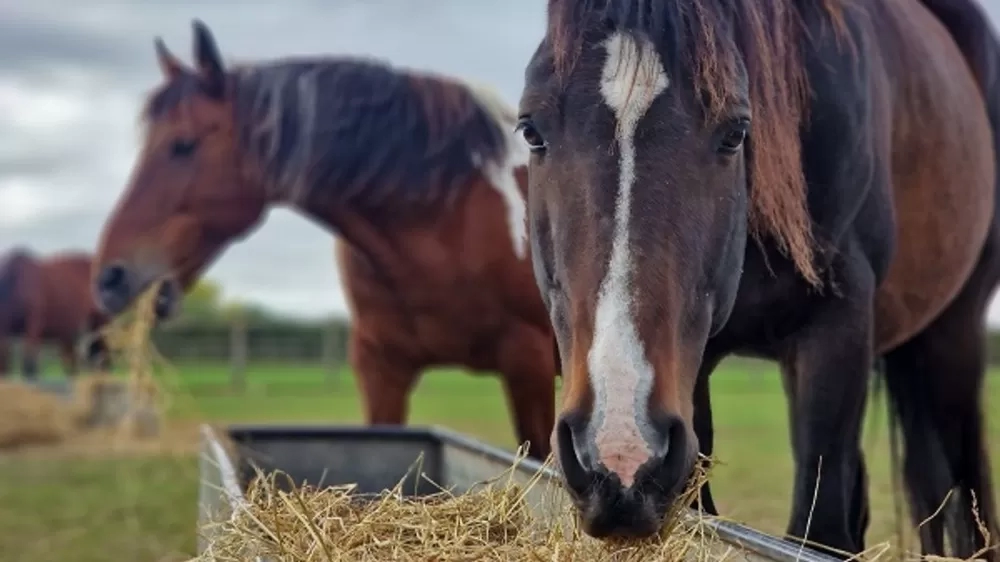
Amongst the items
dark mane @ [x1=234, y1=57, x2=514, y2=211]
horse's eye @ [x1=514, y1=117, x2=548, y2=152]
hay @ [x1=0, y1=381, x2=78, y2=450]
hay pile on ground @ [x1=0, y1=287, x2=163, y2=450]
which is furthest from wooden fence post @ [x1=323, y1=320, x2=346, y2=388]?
horse's eye @ [x1=514, y1=117, x2=548, y2=152]

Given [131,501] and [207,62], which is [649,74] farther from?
[131,501]

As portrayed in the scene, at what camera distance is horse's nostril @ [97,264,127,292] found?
455 centimetres

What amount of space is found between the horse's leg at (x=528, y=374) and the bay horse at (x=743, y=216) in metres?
1.38

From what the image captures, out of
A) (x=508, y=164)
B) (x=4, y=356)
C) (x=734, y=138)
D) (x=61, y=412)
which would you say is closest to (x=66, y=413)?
(x=61, y=412)

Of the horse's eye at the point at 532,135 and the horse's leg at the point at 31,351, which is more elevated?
the horse's eye at the point at 532,135

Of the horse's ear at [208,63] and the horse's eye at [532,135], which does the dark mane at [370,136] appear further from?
the horse's eye at [532,135]

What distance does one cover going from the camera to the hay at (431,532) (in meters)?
1.74

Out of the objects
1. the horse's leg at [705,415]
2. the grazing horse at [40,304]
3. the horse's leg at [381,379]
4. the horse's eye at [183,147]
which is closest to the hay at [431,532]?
the horse's leg at [705,415]

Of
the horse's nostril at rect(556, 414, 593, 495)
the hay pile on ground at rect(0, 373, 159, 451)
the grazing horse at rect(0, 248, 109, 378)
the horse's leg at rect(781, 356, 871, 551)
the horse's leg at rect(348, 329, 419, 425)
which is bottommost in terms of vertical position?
the grazing horse at rect(0, 248, 109, 378)

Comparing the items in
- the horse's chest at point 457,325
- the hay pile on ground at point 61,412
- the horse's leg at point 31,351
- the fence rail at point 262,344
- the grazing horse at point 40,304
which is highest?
the horse's chest at point 457,325

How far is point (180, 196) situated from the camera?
15.1 ft

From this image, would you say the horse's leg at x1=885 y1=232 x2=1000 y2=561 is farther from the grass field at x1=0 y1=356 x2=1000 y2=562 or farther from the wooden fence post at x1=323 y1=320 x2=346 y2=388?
→ the wooden fence post at x1=323 y1=320 x2=346 y2=388

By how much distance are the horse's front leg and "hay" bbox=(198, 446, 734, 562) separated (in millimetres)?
576

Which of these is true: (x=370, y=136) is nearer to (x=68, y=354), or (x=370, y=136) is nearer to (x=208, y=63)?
(x=208, y=63)
